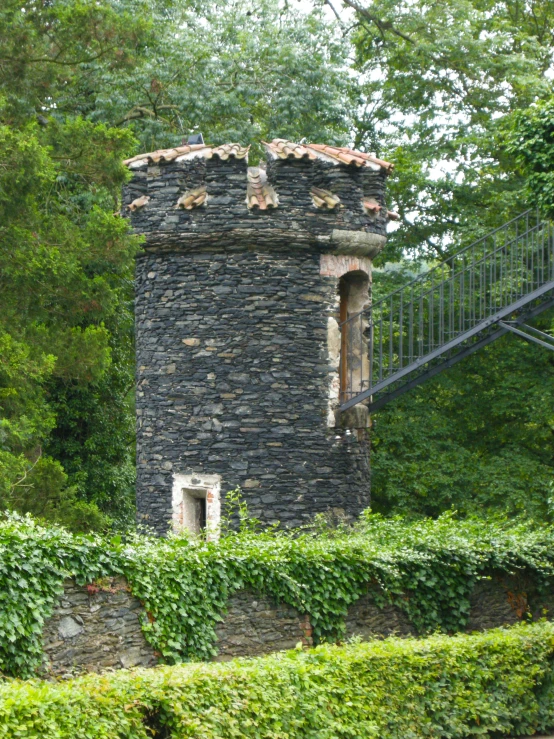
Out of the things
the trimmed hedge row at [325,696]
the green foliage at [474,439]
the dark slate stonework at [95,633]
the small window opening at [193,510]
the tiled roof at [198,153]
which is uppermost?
the tiled roof at [198,153]

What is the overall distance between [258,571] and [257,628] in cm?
52

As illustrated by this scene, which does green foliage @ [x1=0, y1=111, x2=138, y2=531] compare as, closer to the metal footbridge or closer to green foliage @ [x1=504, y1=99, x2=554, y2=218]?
the metal footbridge

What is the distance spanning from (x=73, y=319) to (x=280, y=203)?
349 centimetres

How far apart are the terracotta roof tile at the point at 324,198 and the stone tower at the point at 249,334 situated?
25 mm

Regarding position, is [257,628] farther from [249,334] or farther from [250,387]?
[249,334]

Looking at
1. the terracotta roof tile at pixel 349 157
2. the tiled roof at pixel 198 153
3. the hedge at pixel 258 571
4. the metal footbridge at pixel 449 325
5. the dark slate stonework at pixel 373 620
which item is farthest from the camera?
the metal footbridge at pixel 449 325

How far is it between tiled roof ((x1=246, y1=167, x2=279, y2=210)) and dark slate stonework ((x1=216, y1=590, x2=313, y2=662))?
5.83 m

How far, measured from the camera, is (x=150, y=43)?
1942 cm

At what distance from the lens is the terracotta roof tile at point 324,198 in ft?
50.0

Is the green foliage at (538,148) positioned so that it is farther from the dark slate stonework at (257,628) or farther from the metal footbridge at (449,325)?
the dark slate stonework at (257,628)

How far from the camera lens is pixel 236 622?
10.5 meters

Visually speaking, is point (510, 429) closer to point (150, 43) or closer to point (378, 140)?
point (378, 140)

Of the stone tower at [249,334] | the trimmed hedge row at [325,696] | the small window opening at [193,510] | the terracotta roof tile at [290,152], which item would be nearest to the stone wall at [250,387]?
the stone tower at [249,334]

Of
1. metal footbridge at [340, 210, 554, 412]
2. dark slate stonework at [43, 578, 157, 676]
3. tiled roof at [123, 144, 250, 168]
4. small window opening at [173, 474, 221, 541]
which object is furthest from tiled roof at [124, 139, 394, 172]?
dark slate stonework at [43, 578, 157, 676]
